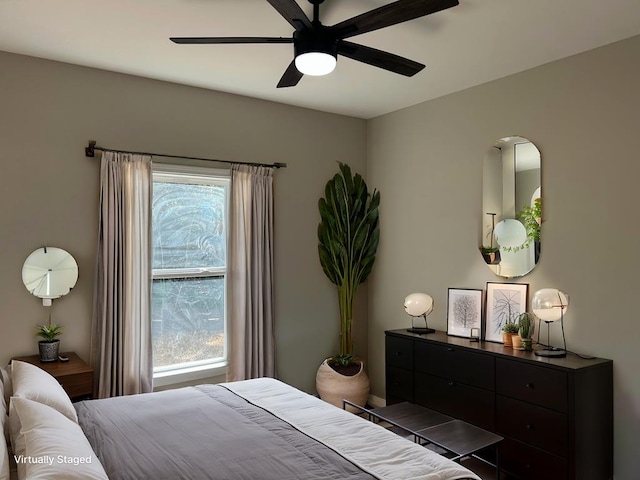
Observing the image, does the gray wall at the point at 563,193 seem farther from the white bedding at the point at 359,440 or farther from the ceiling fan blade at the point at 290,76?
the ceiling fan blade at the point at 290,76

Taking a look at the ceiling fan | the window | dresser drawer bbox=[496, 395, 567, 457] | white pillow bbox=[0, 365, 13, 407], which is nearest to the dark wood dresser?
dresser drawer bbox=[496, 395, 567, 457]

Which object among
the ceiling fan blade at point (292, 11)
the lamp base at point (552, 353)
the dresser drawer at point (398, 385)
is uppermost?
the ceiling fan blade at point (292, 11)

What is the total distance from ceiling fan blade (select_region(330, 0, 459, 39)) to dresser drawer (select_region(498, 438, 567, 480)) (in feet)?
8.27

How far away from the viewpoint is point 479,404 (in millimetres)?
3395

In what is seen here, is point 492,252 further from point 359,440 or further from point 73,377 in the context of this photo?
point 73,377

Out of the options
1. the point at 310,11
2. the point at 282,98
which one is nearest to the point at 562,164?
the point at 310,11

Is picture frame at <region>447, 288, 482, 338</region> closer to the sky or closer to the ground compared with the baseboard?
closer to the sky

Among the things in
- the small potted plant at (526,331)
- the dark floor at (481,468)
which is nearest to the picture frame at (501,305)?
the small potted plant at (526,331)

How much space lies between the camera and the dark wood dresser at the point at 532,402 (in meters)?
2.87

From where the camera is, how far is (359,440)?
2191 millimetres

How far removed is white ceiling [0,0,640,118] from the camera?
2.62 meters

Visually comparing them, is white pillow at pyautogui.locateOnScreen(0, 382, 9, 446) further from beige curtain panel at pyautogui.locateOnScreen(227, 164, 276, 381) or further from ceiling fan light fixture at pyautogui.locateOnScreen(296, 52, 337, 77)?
beige curtain panel at pyautogui.locateOnScreen(227, 164, 276, 381)

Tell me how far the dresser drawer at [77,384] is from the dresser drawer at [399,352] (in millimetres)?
2244

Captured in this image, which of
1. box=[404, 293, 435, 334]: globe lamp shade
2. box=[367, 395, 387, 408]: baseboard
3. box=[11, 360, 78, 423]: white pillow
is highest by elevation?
box=[404, 293, 435, 334]: globe lamp shade
